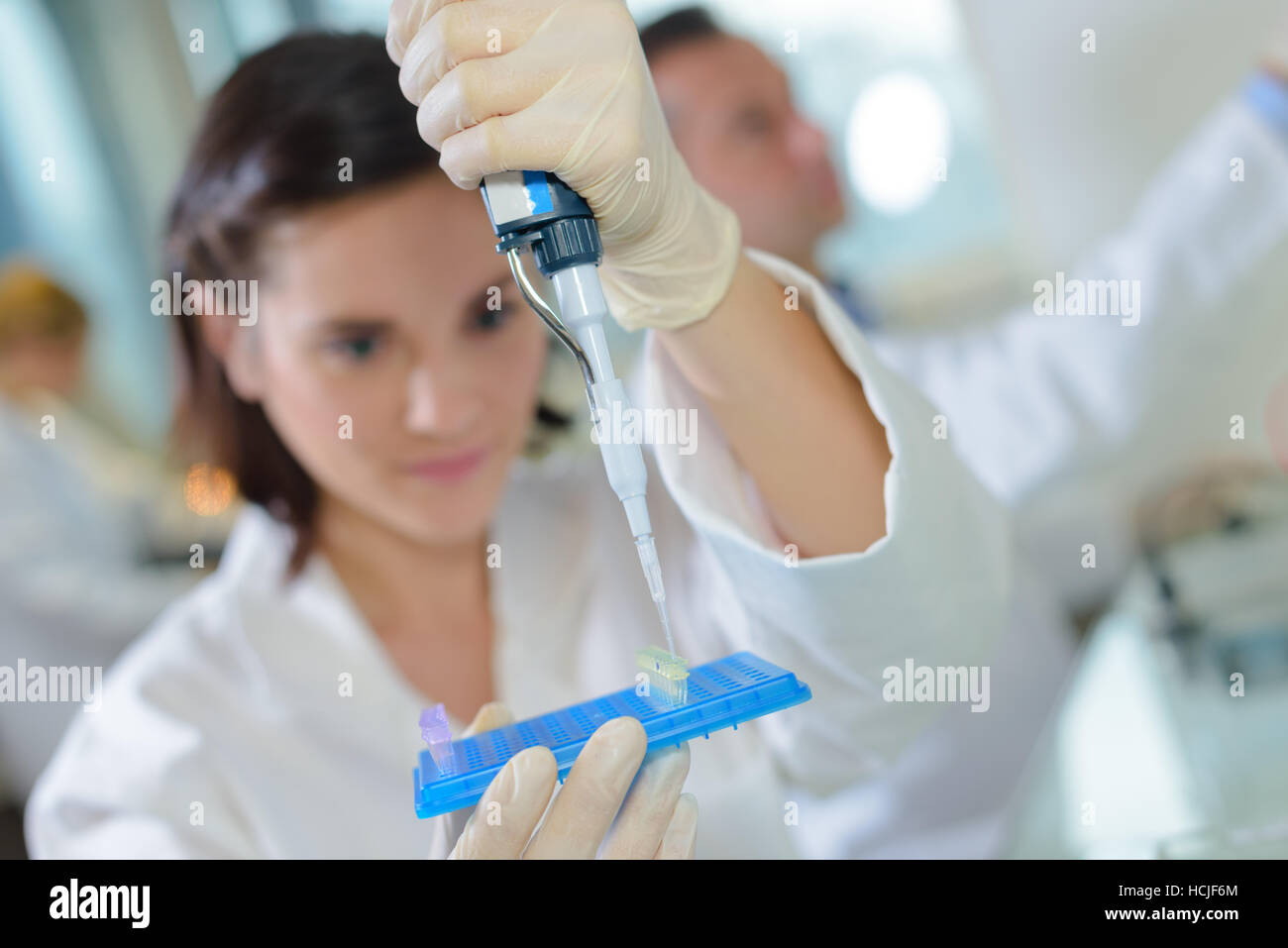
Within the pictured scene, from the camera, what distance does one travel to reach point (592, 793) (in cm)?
51

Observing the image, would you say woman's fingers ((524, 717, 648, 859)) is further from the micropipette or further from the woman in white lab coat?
the micropipette

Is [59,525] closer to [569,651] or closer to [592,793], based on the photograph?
[569,651]

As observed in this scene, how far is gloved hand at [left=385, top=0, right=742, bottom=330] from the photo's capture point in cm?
48

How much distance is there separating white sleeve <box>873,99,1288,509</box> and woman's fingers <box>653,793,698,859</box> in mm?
888

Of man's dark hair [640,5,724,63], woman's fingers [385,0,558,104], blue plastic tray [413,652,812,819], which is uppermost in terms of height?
man's dark hair [640,5,724,63]

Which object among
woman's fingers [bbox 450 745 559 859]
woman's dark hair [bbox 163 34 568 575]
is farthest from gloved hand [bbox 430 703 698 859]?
woman's dark hair [bbox 163 34 568 575]

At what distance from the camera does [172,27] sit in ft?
7.72

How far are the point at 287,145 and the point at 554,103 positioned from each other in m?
0.39

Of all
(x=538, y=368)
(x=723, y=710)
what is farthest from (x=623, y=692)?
(x=538, y=368)

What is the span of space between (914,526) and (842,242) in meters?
2.06

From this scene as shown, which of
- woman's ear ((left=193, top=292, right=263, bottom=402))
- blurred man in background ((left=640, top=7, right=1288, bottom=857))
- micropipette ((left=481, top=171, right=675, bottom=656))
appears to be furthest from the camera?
blurred man in background ((left=640, top=7, right=1288, bottom=857))

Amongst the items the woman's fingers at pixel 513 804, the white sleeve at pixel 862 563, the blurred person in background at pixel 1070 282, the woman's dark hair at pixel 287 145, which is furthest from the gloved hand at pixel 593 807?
the blurred person in background at pixel 1070 282

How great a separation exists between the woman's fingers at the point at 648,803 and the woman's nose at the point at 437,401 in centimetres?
A: 37
